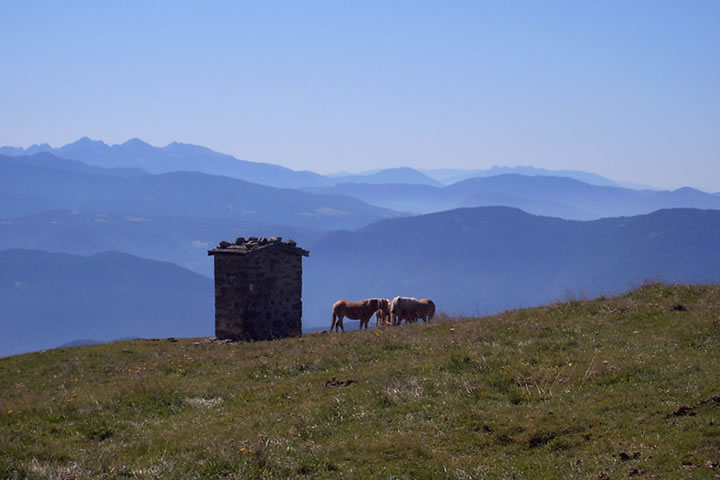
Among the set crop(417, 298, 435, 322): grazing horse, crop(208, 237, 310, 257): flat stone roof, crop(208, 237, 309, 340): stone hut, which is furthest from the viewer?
crop(208, 237, 310, 257): flat stone roof

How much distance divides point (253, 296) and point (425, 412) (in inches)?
1013

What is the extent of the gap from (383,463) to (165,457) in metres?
3.74

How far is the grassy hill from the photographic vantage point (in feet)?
33.7

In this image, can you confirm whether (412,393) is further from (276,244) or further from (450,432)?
(276,244)

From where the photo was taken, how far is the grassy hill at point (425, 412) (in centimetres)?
1026

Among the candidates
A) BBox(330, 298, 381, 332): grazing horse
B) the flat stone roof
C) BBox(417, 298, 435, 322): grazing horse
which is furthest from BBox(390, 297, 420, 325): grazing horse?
the flat stone roof

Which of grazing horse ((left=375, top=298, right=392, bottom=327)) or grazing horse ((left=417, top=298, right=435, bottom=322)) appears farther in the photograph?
grazing horse ((left=375, top=298, right=392, bottom=327))

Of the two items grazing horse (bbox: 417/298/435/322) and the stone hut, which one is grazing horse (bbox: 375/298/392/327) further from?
the stone hut

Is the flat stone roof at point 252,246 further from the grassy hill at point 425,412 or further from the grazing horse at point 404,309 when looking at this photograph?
the grassy hill at point 425,412

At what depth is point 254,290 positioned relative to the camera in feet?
123

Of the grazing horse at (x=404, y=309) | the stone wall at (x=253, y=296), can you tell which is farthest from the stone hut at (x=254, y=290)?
the grazing horse at (x=404, y=309)

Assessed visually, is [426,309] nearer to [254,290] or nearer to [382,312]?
[382,312]

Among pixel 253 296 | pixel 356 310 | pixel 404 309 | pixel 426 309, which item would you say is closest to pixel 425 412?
pixel 404 309

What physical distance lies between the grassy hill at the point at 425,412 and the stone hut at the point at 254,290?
16.3 metres
